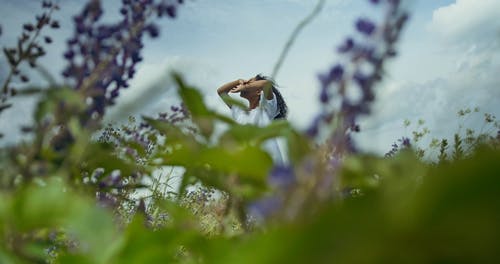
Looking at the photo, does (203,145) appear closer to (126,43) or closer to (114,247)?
(114,247)

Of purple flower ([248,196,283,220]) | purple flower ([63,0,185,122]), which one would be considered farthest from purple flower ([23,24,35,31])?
purple flower ([248,196,283,220])

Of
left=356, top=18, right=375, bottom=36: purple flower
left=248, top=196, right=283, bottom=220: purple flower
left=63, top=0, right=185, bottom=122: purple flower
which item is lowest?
left=248, top=196, right=283, bottom=220: purple flower

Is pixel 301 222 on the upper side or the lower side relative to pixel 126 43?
lower

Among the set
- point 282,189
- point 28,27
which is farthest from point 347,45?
point 28,27

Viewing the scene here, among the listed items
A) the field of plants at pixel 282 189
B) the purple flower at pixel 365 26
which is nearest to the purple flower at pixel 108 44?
the field of plants at pixel 282 189

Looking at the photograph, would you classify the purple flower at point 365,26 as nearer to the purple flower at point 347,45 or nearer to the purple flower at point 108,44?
the purple flower at point 347,45

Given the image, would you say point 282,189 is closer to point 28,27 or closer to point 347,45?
point 347,45

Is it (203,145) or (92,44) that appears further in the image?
(92,44)

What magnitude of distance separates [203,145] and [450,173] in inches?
13.3

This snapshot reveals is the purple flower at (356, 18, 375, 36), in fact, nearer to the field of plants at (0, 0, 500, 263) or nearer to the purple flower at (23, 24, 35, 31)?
the field of plants at (0, 0, 500, 263)

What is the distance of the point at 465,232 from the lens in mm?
180

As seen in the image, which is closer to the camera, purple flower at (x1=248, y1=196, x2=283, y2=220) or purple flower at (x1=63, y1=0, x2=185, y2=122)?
purple flower at (x1=248, y1=196, x2=283, y2=220)

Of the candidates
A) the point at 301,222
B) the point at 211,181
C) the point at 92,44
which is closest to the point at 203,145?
the point at 211,181

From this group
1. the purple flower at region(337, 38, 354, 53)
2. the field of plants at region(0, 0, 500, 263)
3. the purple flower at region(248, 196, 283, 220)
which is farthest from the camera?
the purple flower at region(337, 38, 354, 53)
